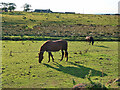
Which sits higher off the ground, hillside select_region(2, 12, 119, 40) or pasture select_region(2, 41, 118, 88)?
hillside select_region(2, 12, 119, 40)

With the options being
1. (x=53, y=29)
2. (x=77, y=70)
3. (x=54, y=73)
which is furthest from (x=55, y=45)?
(x=53, y=29)

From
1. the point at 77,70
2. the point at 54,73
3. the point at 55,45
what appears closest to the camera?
the point at 54,73

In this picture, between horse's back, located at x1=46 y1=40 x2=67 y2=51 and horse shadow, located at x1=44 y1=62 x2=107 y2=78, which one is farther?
horse's back, located at x1=46 y1=40 x2=67 y2=51

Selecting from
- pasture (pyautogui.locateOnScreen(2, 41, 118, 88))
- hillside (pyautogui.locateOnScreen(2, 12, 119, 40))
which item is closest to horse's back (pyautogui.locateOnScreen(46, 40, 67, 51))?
pasture (pyautogui.locateOnScreen(2, 41, 118, 88))

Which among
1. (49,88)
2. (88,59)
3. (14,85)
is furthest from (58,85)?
(88,59)

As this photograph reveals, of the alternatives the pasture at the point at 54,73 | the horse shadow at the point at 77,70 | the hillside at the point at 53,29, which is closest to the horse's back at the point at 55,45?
the pasture at the point at 54,73

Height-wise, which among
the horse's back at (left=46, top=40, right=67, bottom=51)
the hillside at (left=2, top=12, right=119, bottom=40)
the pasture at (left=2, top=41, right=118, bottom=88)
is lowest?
the pasture at (left=2, top=41, right=118, bottom=88)

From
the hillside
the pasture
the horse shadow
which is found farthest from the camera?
the hillside

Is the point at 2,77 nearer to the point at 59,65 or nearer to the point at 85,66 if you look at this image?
the point at 59,65

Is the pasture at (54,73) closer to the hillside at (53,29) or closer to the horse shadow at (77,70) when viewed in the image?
the horse shadow at (77,70)

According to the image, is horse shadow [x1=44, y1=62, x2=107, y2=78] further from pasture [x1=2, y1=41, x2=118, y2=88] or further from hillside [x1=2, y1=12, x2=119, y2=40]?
hillside [x1=2, y1=12, x2=119, y2=40]

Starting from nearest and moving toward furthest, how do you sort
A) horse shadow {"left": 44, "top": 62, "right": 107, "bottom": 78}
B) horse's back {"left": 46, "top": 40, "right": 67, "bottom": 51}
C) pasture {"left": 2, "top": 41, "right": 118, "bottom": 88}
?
1. pasture {"left": 2, "top": 41, "right": 118, "bottom": 88}
2. horse shadow {"left": 44, "top": 62, "right": 107, "bottom": 78}
3. horse's back {"left": 46, "top": 40, "right": 67, "bottom": 51}

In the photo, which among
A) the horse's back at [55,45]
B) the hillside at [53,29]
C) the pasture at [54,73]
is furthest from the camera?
the hillside at [53,29]

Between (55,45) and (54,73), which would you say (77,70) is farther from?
(55,45)
